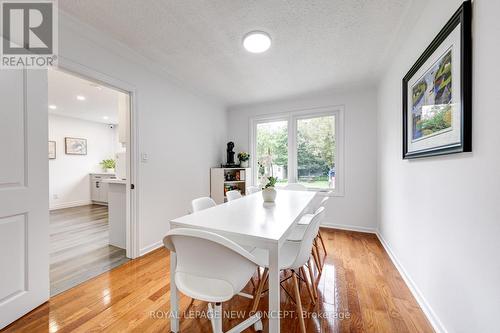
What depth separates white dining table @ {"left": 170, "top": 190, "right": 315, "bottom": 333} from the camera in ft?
3.38

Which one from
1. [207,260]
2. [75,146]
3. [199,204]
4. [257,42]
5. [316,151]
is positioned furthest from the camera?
[75,146]

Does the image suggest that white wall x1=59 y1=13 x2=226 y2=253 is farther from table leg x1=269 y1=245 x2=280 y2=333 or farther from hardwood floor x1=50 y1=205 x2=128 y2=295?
table leg x1=269 y1=245 x2=280 y2=333

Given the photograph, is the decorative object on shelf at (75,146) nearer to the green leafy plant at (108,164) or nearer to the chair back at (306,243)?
the green leafy plant at (108,164)

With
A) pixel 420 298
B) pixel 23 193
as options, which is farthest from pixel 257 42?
pixel 420 298

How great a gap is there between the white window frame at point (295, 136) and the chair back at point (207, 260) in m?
2.42

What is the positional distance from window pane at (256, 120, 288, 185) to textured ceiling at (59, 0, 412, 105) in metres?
1.24

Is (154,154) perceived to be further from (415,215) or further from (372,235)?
(372,235)

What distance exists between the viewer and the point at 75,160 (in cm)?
557

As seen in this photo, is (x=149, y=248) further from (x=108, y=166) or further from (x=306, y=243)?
(x=108, y=166)

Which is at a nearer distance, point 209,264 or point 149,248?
point 209,264

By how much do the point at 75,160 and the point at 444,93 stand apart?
7.34 meters

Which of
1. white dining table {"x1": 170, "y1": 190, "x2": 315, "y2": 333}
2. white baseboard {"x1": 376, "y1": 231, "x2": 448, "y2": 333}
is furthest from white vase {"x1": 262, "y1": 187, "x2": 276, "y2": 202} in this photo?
white baseboard {"x1": 376, "y1": 231, "x2": 448, "y2": 333}

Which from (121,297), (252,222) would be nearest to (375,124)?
(252,222)

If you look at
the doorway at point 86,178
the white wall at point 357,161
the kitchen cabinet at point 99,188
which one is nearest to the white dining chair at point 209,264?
the doorway at point 86,178
